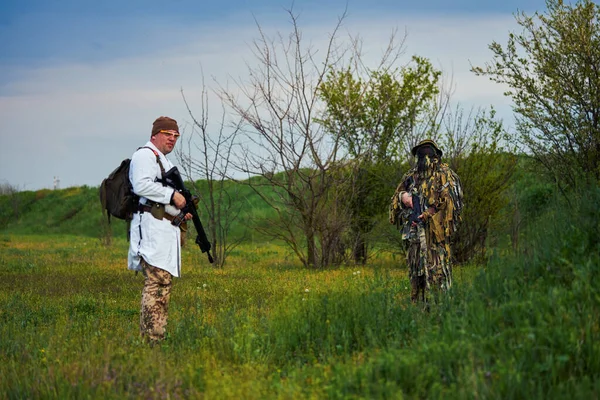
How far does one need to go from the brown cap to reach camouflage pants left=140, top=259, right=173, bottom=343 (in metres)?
1.33

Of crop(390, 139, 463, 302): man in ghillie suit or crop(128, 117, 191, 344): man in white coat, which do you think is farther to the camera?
crop(390, 139, 463, 302): man in ghillie suit

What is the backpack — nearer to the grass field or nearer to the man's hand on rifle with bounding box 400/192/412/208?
the grass field

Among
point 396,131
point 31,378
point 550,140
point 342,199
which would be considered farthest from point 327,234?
point 31,378

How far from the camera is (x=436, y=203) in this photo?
27.9 ft

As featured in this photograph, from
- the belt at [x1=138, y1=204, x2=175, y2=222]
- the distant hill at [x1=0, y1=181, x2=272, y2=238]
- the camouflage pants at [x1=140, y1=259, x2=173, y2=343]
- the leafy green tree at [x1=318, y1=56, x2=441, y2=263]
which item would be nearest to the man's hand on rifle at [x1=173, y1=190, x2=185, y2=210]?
the belt at [x1=138, y1=204, x2=175, y2=222]

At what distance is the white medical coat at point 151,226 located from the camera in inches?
292

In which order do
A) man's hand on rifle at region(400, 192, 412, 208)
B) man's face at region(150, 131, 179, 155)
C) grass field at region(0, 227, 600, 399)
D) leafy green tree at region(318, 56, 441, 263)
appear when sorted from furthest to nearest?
leafy green tree at region(318, 56, 441, 263) → man's hand on rifle at region(400, 192, 412, 208) → man's face at region(150, 131, 179, 155) → grass field at region(0, 227, 600, 399)

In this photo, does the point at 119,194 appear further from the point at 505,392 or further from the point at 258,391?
the point at 505,392

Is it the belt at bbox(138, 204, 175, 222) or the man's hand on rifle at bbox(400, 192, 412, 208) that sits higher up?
the man's hand on rifle at bbox(400, 192, 412, 208)

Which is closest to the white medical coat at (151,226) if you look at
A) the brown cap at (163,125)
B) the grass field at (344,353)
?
the brown cap at (163,125)

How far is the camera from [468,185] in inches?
647

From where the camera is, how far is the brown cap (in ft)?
25.4

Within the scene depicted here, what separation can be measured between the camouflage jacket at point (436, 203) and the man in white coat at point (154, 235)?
101 inches

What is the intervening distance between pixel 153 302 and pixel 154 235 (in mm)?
681
